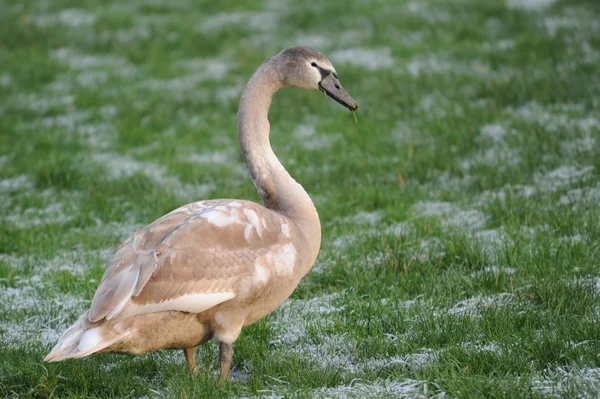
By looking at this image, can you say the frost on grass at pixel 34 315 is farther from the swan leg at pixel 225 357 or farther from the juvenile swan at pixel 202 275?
the swan leg at pixel 225 357

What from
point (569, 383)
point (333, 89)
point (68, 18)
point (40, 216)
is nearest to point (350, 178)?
point (40, 216)

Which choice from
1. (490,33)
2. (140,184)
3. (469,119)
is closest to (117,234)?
(140,184)

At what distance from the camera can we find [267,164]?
560 cm

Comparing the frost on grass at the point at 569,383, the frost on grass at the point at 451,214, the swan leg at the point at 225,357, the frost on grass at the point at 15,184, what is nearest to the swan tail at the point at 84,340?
the swan leg at the point at 225,357

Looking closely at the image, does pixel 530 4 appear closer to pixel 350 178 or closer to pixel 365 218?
pixel 350 178

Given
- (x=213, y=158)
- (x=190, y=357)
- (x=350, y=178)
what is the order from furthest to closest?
1. (x=213, y=158)
2. (x=350, y=178)
3. (x=190, y=357)

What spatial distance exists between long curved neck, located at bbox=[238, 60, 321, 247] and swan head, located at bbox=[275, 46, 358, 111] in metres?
0.08

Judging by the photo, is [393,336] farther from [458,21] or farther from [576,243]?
[458,21]

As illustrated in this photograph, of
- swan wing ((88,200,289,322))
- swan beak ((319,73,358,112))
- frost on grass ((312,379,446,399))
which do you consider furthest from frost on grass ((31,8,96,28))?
frost on grass ((312,379,446,399))

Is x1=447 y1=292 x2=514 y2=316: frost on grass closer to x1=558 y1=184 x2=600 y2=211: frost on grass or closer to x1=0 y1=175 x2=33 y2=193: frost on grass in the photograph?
x1=558 y1=184 x2=600 y2=211: frost on grass

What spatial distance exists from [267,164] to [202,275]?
104 cm

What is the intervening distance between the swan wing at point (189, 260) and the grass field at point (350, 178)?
52 centimetres

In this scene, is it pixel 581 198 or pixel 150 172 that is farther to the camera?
pixel 150 172

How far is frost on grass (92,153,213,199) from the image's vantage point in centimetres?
964
